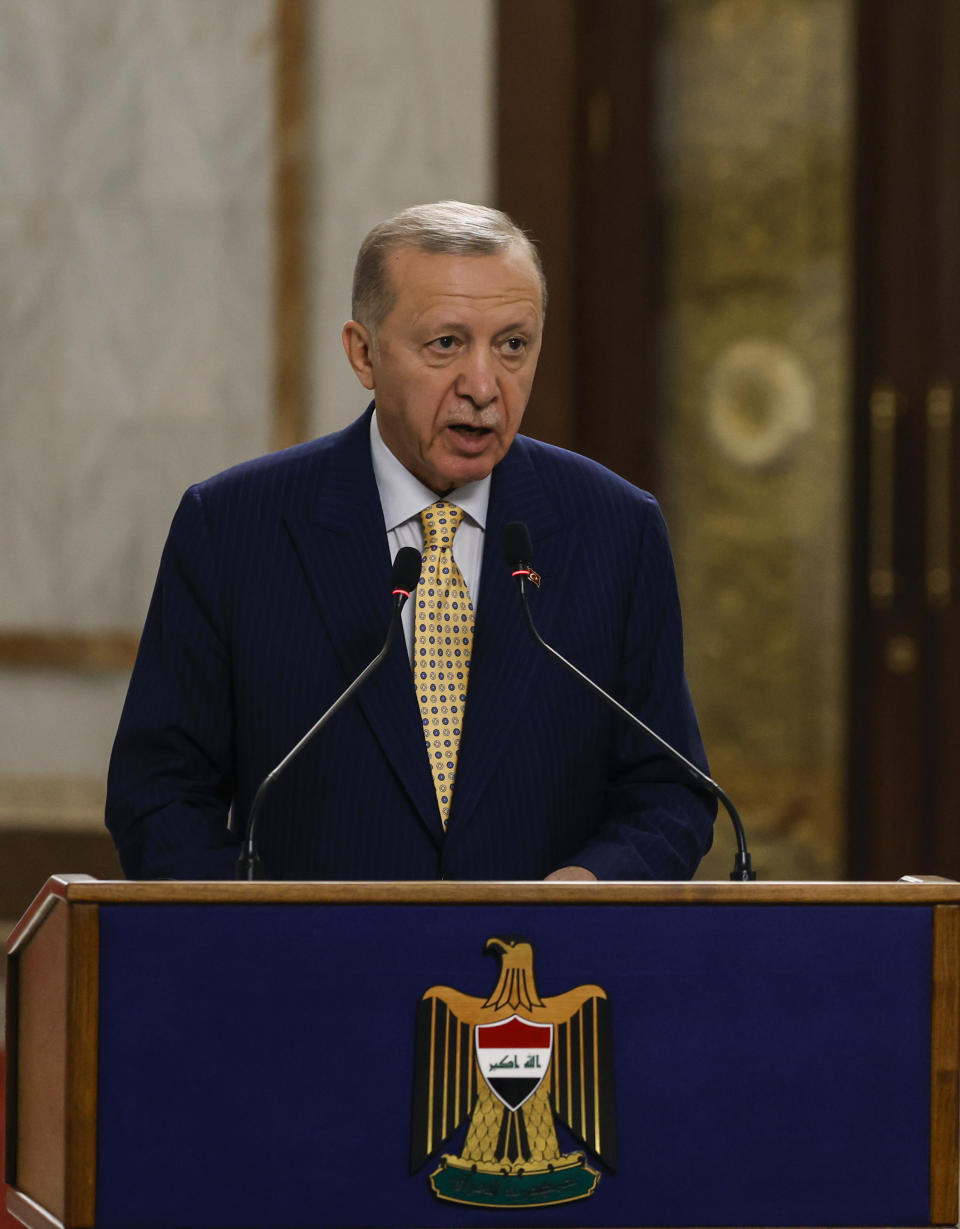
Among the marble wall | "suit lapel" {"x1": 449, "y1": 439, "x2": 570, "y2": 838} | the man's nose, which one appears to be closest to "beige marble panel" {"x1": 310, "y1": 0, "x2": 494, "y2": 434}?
the marble wall

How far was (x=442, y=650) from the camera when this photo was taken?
185 cm

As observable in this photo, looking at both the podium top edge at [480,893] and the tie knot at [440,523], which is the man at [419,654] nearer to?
the tie knot at [440,523]

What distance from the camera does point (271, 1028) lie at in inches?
54.8

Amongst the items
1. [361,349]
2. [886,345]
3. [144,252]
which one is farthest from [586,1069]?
[144,252]

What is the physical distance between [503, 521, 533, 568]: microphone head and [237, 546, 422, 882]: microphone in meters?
0.11

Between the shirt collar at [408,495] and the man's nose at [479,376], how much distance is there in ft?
0.53

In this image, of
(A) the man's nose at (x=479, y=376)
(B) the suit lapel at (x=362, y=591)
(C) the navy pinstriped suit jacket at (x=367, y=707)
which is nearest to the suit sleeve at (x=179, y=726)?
(C) the navy pinstriped suit jacket at (x=367, y=707)

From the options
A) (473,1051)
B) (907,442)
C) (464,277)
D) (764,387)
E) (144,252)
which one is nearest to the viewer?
(473,1051)

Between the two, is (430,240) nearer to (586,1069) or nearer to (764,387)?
(586,1069)

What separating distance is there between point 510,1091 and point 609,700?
0.38 metres

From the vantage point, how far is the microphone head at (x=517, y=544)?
66.7 inches

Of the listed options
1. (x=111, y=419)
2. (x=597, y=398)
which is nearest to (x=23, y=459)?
(x=111, y=419)

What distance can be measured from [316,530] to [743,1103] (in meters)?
0.79

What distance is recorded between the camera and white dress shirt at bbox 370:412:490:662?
1915 millimetres
